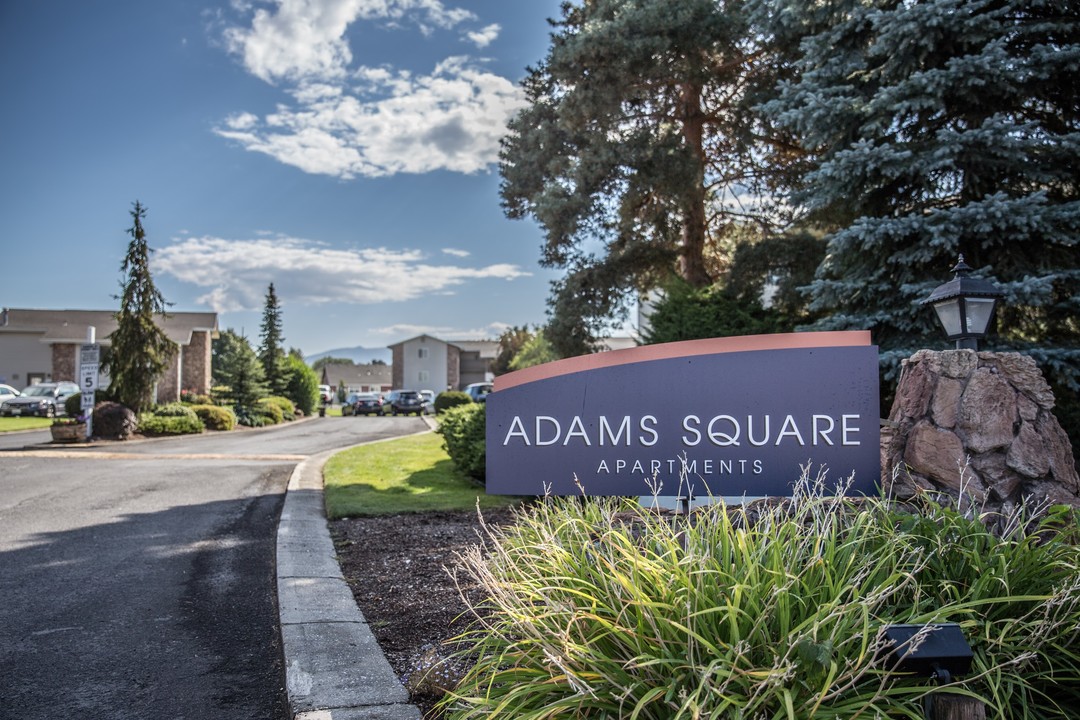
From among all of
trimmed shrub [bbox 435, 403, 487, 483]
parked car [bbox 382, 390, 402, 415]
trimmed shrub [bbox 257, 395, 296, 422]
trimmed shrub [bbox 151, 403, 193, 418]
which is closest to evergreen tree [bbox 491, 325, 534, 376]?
parked car [bbox 382, 390, 402, 415]

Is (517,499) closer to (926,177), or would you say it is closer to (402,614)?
(402,614)

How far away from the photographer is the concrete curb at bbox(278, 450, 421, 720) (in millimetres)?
2949

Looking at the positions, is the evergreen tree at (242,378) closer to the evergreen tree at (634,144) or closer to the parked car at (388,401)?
the parked car at (388,401)

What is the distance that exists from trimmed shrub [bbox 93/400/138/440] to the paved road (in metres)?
10.1

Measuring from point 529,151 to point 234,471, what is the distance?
9.92 metres

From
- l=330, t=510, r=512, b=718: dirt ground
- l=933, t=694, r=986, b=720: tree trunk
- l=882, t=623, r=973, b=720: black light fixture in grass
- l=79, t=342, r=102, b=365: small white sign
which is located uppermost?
l=79, t=342, r=102, b=365: small white sign

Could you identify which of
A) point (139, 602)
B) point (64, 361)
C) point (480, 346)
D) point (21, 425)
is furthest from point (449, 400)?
point (480, 346)

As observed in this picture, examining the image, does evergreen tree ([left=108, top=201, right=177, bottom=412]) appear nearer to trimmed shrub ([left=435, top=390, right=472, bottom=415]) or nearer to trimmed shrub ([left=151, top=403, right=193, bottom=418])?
trimmed shrub ([left=151, top=403, right=193, bottom=418])

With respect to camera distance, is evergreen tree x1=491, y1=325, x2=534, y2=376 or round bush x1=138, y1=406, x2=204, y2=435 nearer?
round bush x1=138, y1=406, x2=204, y2=435

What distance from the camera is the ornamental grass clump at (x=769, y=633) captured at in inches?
85.8

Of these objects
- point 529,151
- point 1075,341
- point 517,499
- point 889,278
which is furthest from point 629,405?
point 529,151

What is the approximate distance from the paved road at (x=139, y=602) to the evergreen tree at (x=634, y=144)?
26.1 ft

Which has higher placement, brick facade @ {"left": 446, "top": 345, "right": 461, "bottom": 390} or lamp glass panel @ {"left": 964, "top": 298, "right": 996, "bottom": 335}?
brick facade @ {"left": 446, "top": 345, "right": 461, "bottom": 390}

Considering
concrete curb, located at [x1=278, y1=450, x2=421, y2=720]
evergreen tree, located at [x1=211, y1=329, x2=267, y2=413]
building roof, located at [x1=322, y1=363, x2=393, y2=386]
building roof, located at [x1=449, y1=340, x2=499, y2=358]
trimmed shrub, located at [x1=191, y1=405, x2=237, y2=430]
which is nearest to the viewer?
→ concrete curb, located at [x1=278, y1=450, x2=421, y2=720]
